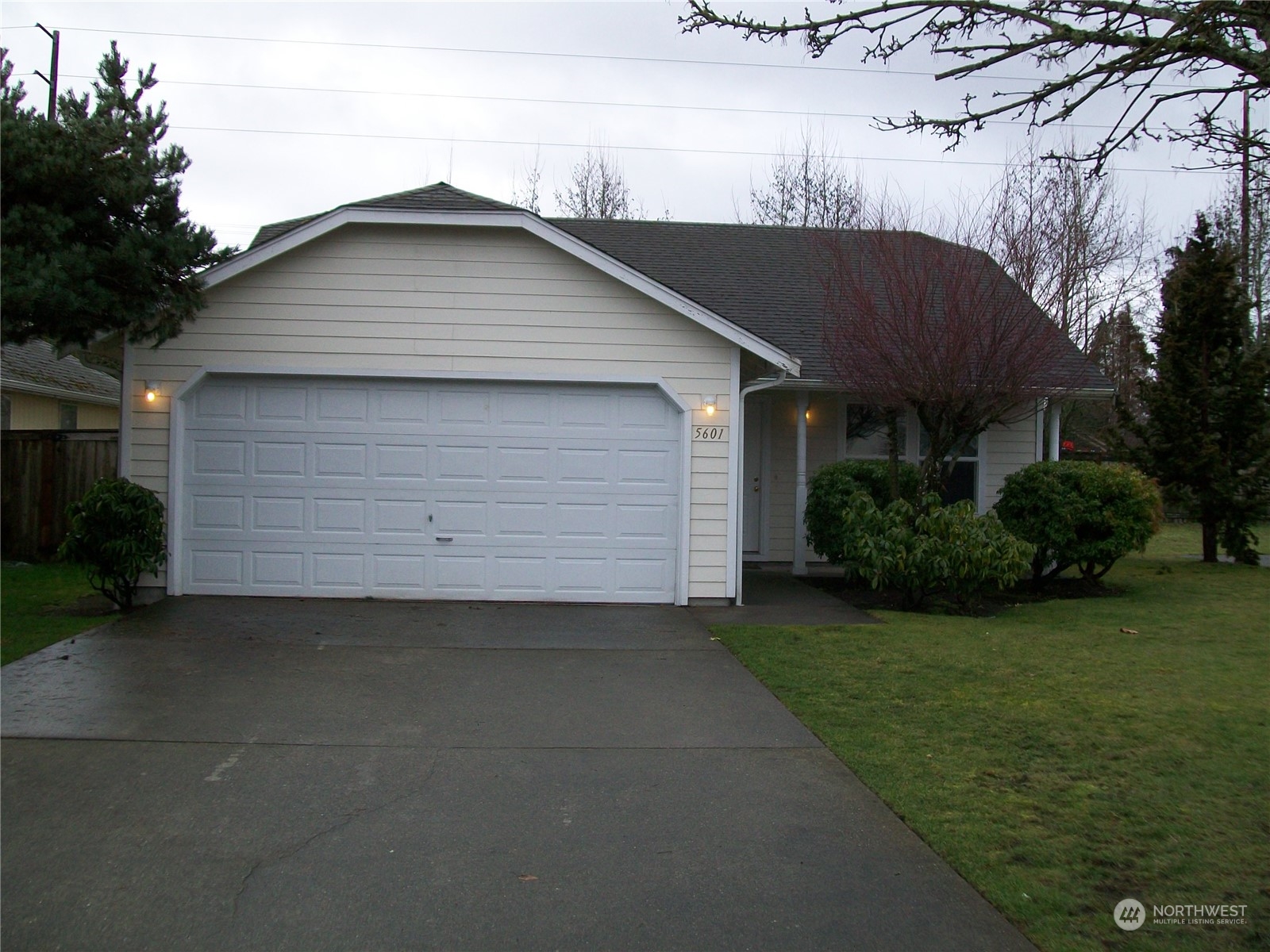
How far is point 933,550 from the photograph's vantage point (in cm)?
1144

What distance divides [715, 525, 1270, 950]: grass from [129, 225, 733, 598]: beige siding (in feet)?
10.4

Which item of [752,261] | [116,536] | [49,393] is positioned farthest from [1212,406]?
[49,393]

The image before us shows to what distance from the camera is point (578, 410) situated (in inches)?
450

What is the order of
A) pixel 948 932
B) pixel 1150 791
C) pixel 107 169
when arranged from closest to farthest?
pixel 948 932 < pixel 1150 791 < pixel 107 169

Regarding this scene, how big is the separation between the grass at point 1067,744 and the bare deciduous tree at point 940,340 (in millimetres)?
2510

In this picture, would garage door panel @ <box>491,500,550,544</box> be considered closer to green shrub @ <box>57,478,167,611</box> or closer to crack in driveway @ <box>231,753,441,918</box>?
green shrub @ <box>57,478,167,611</box>

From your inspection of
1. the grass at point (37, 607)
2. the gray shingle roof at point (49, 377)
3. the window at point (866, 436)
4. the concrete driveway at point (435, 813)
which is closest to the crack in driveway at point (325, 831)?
the concrete driveway at point (435, 813)

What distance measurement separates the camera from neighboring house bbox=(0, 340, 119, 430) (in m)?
19.2

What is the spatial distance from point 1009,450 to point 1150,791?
10.6 m

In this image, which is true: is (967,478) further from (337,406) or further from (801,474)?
(337,406)

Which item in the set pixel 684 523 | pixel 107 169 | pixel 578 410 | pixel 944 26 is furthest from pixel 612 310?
pixel 944 26

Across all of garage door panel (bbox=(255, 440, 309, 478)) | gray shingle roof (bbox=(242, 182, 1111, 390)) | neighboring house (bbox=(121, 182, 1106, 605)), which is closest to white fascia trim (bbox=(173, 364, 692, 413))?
neighboring house (bbox=(121, 182, 1106, 605))

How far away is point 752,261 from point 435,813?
44.5 ft

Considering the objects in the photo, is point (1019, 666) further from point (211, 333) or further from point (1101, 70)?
point (211, 333)
